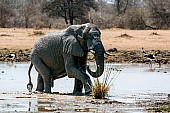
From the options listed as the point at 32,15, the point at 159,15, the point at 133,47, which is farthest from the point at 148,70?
the point at 32,15

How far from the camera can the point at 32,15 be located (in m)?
59.9

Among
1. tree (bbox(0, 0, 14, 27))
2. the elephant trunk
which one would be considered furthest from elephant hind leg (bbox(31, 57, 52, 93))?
tree (bbox(0, 0, 14, 27))


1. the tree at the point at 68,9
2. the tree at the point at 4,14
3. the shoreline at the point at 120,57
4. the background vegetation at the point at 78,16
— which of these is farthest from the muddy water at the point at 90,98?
the tree at the point at 68,9

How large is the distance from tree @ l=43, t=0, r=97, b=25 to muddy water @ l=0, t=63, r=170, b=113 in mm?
28346

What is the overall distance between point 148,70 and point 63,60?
8676 mm

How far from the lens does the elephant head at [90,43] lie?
16.3m

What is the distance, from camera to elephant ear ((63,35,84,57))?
17109mm

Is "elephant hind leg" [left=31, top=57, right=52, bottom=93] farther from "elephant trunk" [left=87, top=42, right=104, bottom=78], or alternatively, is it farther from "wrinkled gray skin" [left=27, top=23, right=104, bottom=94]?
"elephant trunk" [left=87, top=42, right=104, bottom=78]

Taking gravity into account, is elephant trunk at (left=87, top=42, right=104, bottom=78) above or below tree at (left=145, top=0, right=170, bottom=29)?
→ above

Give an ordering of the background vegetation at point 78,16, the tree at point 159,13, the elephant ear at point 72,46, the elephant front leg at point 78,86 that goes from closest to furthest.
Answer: the elephant ear at point 72,46 < the elephant front leg at point 78,86 < the background vegetation at point 78,16 < the tree at point 159,13

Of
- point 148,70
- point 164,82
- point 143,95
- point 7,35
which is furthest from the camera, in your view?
point 7,35

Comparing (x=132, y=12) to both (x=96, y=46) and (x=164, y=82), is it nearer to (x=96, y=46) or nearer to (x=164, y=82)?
(x=164, y=82)

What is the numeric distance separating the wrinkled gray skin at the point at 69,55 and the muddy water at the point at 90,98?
65 centimetres

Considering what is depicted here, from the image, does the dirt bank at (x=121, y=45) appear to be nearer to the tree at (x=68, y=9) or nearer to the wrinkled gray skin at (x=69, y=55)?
the wrinkled gray skin at (x=69, y=55)
